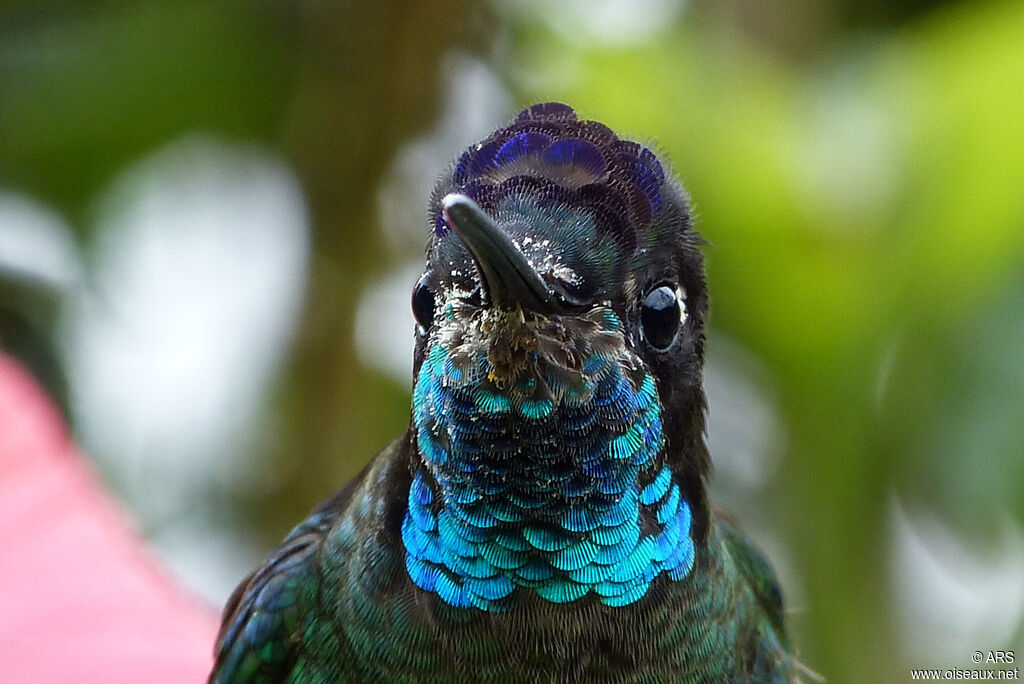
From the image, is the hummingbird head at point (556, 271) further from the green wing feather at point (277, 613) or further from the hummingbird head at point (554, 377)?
the green wing feather at point (277, 613)

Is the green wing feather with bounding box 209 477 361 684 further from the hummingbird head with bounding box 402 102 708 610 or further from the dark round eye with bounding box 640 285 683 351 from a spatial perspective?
the dark round eye with bounding box 640 285 683 351

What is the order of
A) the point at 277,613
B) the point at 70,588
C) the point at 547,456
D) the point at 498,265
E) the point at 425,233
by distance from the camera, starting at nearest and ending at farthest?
the point at 498,265 → the point at 547,456 → the point at 277,613 → the point at 70,588 → the point at 425,233

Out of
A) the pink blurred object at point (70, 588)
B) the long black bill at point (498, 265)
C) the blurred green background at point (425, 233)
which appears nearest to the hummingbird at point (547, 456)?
the long black bill at point (498, 265)

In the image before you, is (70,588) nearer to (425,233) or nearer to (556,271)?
(425,233)

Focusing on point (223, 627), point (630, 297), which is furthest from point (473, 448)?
point (223, 627)

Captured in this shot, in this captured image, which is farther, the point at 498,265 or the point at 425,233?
the point at 425,233

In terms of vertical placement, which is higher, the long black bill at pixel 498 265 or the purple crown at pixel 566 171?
the purple crown at pixel 566 171

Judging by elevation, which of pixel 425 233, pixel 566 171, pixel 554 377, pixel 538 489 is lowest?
pixel 538 489

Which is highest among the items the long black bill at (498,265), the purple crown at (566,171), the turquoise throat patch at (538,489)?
the purple crown at (566,171)

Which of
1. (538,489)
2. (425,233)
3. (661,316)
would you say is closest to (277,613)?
(538,489)
